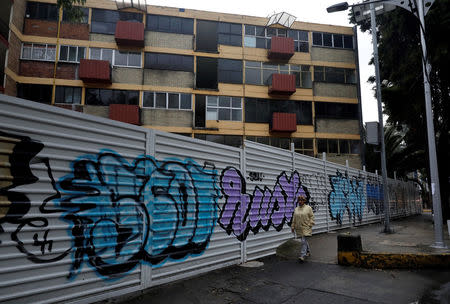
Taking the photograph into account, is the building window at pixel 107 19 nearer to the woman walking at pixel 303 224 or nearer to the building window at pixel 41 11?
the building window at pixel 41 11

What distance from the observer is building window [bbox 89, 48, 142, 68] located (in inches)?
838

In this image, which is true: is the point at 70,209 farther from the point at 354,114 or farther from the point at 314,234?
the point at 354,114

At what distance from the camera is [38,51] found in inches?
805

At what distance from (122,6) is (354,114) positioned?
20.4 m

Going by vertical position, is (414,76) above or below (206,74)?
below

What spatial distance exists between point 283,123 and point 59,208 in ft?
68.1

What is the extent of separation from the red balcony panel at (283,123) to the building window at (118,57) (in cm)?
1097

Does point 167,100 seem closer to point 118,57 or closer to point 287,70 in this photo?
point 118,57

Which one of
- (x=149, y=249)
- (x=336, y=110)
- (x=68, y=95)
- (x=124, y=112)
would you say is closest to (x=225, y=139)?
(x=124, y=112)

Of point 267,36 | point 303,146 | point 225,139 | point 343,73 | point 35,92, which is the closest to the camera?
point 35,92

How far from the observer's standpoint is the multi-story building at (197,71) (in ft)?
67.1

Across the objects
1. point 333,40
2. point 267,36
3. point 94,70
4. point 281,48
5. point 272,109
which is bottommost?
point 272,109

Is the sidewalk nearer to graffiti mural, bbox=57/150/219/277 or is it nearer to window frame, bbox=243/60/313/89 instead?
graffiti mural, bbox=57/150/219/277

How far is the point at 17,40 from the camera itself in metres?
19.7
